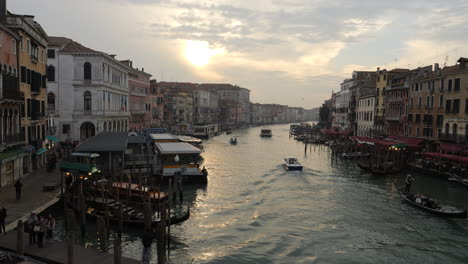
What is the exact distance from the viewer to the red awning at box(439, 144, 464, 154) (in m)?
33.4

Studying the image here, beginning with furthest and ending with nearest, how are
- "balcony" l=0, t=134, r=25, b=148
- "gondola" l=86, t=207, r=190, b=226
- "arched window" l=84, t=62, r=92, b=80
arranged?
"arched window" l=84, t=62, r=92, b=80 < "balcony" l=0, t=134, r=25, b=148 < "gondola" l=86, t=207, r=190, b=226

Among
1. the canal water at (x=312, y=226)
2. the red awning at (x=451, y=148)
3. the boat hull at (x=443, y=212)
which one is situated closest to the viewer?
the canal water at (x=312, y=226)

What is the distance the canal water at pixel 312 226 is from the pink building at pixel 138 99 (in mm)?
31324

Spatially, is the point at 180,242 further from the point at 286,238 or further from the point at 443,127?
the point at 443,127

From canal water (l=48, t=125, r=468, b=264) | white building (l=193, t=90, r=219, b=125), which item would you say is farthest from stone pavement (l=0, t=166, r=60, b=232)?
white building (l=193, t=90, r=219, b=125)

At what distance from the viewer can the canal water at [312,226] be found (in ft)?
51.4

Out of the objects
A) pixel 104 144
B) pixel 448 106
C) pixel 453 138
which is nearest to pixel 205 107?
pixel 448 106

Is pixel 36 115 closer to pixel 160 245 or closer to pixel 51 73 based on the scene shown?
pixel 51 73

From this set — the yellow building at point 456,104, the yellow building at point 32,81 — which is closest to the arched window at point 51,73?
the yellow building at point 32,81

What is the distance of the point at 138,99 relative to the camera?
6241 centimetres

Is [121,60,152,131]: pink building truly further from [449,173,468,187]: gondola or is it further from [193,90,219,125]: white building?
[449,173,468,187]: gondola

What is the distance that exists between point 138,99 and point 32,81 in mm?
36701

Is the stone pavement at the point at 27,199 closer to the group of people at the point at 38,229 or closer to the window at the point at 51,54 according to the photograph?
the group of people at the point at 38,229

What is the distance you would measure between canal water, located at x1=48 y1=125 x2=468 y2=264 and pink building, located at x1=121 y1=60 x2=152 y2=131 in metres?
31.3
